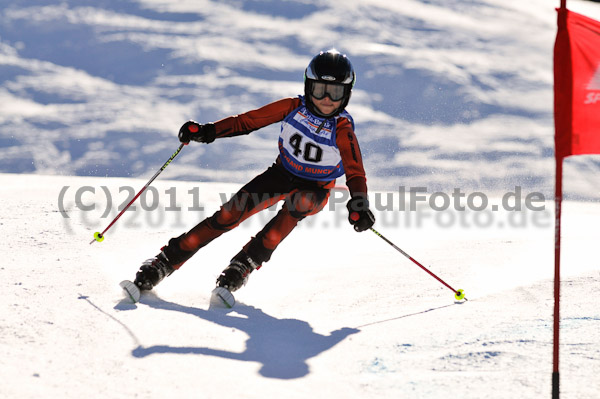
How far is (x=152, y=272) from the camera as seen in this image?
4.15 metres

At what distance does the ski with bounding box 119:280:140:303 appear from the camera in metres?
3.87

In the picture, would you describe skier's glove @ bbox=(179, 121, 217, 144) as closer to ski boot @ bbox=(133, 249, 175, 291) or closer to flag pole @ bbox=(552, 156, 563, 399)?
ski boot @ bbox=(133, 249, 175, 291)

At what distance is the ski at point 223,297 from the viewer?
398 cm

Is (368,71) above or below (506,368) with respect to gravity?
above

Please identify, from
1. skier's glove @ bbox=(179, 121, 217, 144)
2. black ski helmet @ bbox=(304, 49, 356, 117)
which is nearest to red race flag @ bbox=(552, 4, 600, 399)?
black ski helmet @ bbox=(304, 49, 356, 117)

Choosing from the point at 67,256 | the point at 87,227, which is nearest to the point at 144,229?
the point at 87,227

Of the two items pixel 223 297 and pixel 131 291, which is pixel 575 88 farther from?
pixel 131 291

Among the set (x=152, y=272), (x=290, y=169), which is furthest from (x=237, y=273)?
(x=290, y=169)

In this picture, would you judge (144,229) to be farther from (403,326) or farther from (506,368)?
(506,368)

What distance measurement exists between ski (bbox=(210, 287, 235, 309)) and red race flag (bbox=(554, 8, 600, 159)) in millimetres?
2202

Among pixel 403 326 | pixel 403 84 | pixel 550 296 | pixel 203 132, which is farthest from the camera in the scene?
pixel 403 84

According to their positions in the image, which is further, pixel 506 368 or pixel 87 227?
pixel 87 227

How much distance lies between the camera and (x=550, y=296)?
13.1 feet

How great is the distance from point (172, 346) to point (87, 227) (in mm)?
3030
